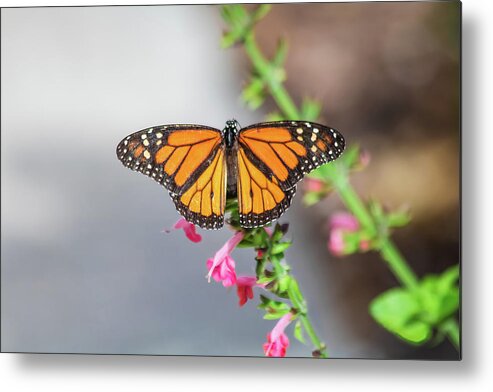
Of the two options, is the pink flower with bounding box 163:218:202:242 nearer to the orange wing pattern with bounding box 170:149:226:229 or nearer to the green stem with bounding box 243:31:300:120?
the orange wing pattern with bounding box 170:149:226:229

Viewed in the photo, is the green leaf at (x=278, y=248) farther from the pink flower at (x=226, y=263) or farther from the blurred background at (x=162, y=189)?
the blurred background at (x=162, y=189)

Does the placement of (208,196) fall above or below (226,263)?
above

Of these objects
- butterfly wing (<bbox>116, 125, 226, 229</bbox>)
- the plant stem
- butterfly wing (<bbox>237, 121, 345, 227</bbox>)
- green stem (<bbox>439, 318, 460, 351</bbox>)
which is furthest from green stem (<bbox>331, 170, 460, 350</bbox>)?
butterfly wing (<bbox>116, 125, 226, 229</bbox>)

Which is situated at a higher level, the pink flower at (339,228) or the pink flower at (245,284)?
the pink flower at (339,228)

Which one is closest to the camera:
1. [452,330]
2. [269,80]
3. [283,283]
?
[283,283]

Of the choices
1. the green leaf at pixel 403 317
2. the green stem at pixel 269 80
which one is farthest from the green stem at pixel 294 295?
the green stem at pixel 269 80

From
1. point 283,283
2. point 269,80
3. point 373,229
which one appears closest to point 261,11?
point 269,80

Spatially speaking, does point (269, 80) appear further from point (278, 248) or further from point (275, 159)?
point (278, 248)

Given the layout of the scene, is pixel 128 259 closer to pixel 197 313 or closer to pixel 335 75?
pixel 197 313
